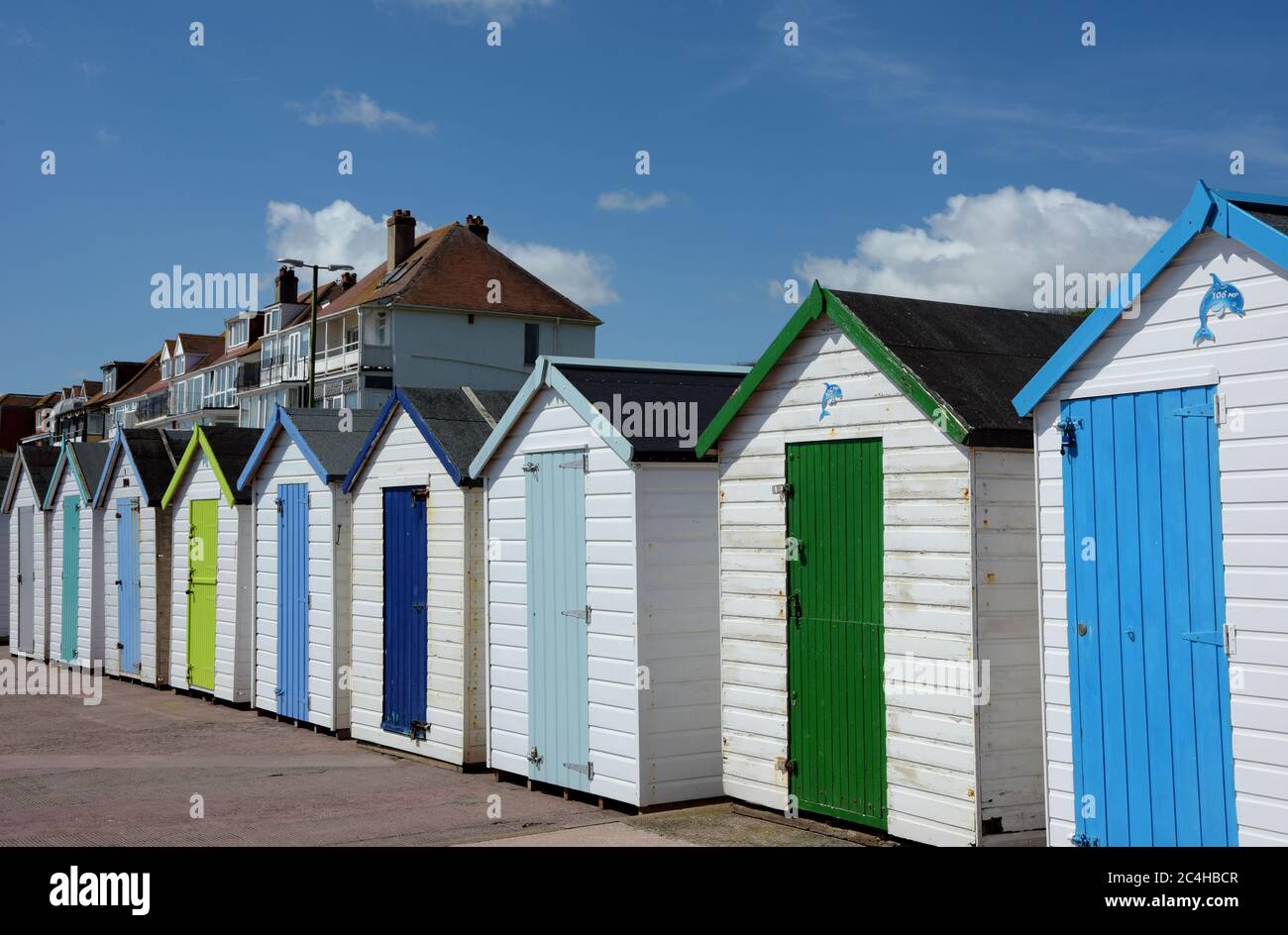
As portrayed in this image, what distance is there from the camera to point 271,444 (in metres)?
14.6

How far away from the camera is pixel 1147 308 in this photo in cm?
643

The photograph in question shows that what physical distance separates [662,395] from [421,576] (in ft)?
10.8

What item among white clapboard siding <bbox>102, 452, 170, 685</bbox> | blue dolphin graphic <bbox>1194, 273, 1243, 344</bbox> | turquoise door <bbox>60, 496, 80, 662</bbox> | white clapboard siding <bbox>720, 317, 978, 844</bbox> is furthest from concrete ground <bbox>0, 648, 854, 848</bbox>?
turquoise door <bbox>60, 496, 80, 662</bbox>

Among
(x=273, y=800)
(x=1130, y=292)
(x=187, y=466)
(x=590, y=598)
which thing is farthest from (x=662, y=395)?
(x=187, y=466)

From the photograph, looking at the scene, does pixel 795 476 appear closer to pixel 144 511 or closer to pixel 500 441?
pixel 500 441

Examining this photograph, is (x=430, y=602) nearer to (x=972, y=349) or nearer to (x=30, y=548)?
(x=972, y=349)

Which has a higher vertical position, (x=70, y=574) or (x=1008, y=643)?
(x=1008, y=643)

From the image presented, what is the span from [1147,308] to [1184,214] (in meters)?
0.50

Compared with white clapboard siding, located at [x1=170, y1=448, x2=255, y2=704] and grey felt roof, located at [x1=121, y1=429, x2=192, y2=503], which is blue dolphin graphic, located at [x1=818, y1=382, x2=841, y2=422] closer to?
white clapboard siding, located at [x1=170, y1=448, x2=255, y2=704]

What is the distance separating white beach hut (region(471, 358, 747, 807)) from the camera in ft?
30.3

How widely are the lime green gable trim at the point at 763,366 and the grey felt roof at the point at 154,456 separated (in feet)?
35.9

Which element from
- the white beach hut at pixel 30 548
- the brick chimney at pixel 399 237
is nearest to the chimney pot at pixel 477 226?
the brick chimney at pixel 399 237

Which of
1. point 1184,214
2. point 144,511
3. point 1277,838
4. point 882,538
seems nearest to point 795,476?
point 882,538

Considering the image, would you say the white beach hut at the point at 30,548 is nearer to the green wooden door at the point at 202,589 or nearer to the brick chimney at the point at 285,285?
the green wooden door at the point at 202,589
